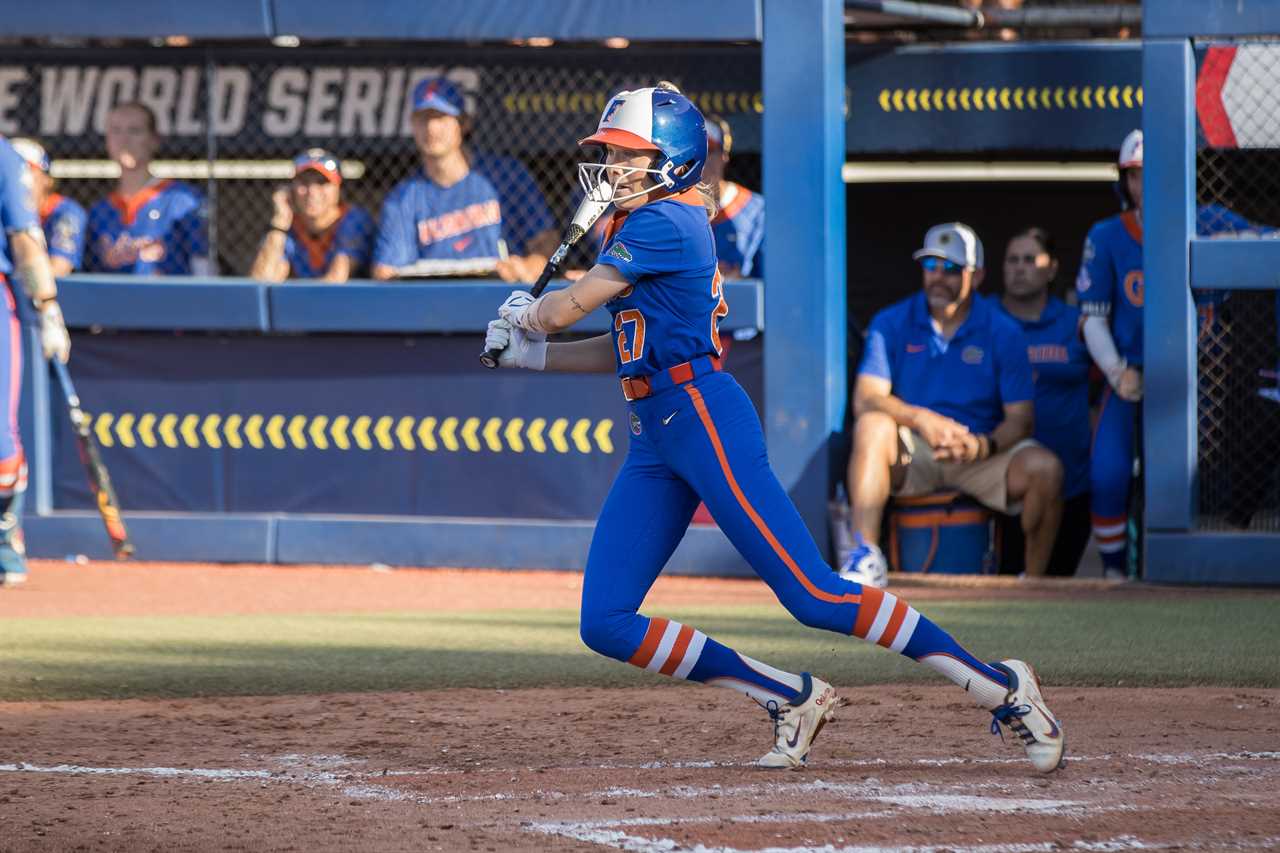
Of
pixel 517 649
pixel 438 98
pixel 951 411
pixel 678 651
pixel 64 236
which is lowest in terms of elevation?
pixel 517 649

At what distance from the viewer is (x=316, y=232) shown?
8.94 m

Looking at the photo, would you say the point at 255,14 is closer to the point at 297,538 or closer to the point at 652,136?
the point at 297,538

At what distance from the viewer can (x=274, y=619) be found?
7.06 m

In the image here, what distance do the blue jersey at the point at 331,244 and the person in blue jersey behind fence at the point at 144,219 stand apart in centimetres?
46

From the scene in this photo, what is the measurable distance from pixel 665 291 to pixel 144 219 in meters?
5.58

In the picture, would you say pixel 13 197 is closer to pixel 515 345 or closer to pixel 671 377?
pixel 515 345

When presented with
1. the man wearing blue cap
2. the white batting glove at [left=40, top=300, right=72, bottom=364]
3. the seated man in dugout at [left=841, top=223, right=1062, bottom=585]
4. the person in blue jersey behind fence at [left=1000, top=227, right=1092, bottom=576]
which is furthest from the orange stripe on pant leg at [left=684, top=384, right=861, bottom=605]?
the man wearing blue cap

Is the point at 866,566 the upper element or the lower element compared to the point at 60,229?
lower

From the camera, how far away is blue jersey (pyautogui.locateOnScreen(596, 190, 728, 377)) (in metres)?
4.09

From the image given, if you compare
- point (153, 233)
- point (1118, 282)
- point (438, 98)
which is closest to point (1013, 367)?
point (1118, 282)

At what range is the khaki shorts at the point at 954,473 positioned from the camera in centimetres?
790

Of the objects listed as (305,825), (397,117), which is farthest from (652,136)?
(397,117)

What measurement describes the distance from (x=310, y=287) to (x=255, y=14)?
1330 millimetres

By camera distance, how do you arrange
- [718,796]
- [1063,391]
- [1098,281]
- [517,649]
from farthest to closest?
[1063,391]
[1098,281]
[517,649]
[718,796]
